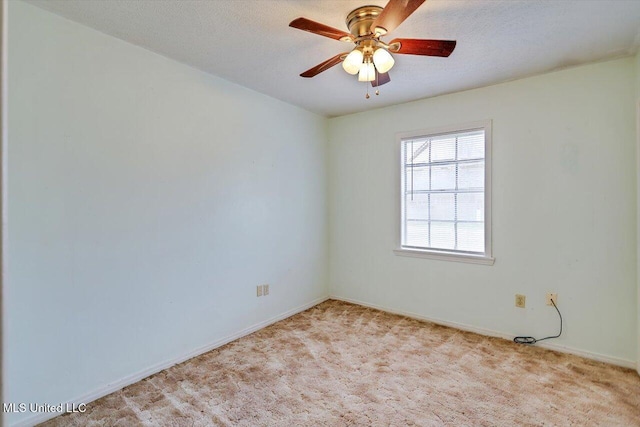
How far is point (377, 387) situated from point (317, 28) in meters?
2.30

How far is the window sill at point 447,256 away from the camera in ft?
10.2

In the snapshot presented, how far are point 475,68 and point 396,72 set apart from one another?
65 cm

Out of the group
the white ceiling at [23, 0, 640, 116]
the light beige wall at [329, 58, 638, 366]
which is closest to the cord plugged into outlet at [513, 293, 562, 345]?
the light beige wall at [329, 58, 638, 366]

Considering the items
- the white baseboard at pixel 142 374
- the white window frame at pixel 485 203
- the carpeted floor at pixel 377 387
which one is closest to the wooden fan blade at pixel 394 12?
the white window frame at pixel 485 203

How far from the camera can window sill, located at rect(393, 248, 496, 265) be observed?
3.11 meters

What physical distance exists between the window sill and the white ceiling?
1.68 m

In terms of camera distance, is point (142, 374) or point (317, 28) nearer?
point (317, 28)

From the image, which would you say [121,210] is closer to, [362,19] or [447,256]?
[362,19]

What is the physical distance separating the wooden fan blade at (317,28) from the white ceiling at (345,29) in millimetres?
227

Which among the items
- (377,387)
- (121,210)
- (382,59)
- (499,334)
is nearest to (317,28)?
(382,59)

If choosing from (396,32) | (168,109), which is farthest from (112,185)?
(396,32)

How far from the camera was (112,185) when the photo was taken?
2191 millimetres

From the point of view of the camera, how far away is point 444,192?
11.3 feet

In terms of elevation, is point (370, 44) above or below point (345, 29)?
below
